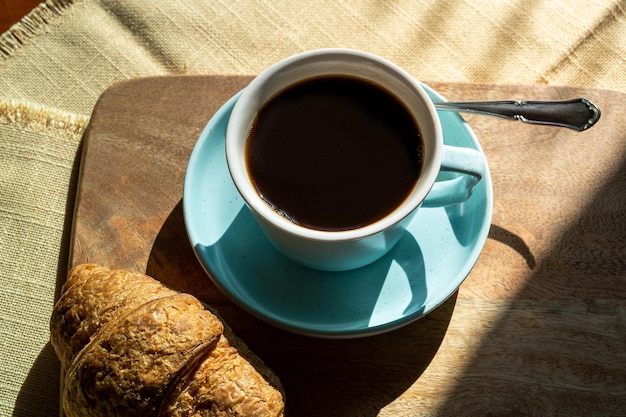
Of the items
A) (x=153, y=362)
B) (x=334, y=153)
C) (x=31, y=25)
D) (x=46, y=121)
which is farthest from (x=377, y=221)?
(x=31, y=25)

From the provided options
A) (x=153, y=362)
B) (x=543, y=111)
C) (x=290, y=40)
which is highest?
(x=543, y=111)

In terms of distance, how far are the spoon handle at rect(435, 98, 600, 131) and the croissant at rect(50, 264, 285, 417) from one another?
631mm

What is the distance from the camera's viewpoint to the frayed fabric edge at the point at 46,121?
1.50 meters

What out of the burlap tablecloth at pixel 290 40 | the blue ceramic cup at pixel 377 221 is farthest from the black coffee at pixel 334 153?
the burlap tablecloth at pixel 290 40

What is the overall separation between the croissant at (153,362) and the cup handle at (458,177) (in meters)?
0.43

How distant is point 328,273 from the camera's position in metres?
1.20

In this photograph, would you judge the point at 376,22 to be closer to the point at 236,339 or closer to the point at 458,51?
the point at 458,51

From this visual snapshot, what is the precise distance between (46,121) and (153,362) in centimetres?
80

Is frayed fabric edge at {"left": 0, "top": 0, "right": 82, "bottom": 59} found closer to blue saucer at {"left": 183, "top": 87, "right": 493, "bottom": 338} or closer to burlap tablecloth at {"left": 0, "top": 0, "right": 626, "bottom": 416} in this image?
burlap tablecloth at {"left": 0, "top": 0, "right": 626, "bottom": 416}

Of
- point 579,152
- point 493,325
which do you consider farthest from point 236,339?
Answer: point 579,152

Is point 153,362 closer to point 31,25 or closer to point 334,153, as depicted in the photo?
point 334,153

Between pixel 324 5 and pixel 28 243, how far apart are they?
0.97m

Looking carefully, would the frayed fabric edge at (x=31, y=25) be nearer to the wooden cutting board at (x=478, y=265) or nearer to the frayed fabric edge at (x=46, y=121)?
the frayed fabric edge at (x=46, y=121)

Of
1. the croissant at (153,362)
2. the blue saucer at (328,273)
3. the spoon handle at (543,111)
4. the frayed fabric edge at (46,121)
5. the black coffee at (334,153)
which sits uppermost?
the spoon handle at (543,111)
